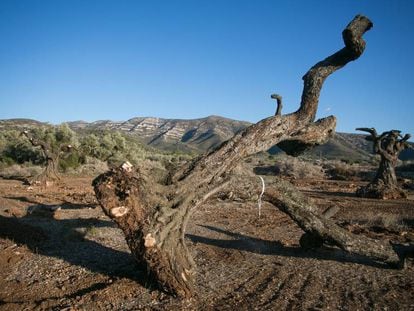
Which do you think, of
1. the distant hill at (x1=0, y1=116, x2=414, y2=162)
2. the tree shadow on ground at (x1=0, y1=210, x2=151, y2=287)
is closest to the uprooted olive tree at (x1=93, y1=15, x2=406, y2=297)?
the tree shadow on ground at (x1=0, y1=210, x2=151, y2=287)

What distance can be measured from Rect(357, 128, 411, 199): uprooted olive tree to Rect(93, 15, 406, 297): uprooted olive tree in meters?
12.3

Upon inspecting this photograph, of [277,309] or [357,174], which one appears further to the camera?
[357,174]

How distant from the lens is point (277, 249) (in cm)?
804

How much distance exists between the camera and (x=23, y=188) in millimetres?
18562

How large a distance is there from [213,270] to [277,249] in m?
2.02

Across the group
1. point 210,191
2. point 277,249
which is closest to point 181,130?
point 277,249

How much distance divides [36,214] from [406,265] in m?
10.0

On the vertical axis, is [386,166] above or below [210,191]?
above

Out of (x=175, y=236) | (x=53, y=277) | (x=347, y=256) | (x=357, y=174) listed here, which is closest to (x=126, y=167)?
(x=175, y=236)

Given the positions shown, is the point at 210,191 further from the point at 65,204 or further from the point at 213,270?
the point at 65,204

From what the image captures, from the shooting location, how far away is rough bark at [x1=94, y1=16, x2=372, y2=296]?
5.25 metres

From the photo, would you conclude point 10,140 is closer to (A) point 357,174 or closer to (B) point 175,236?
(A) point 357,174

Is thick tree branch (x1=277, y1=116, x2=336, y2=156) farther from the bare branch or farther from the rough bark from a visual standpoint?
the bare branch

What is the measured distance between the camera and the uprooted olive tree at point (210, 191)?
5.27m
